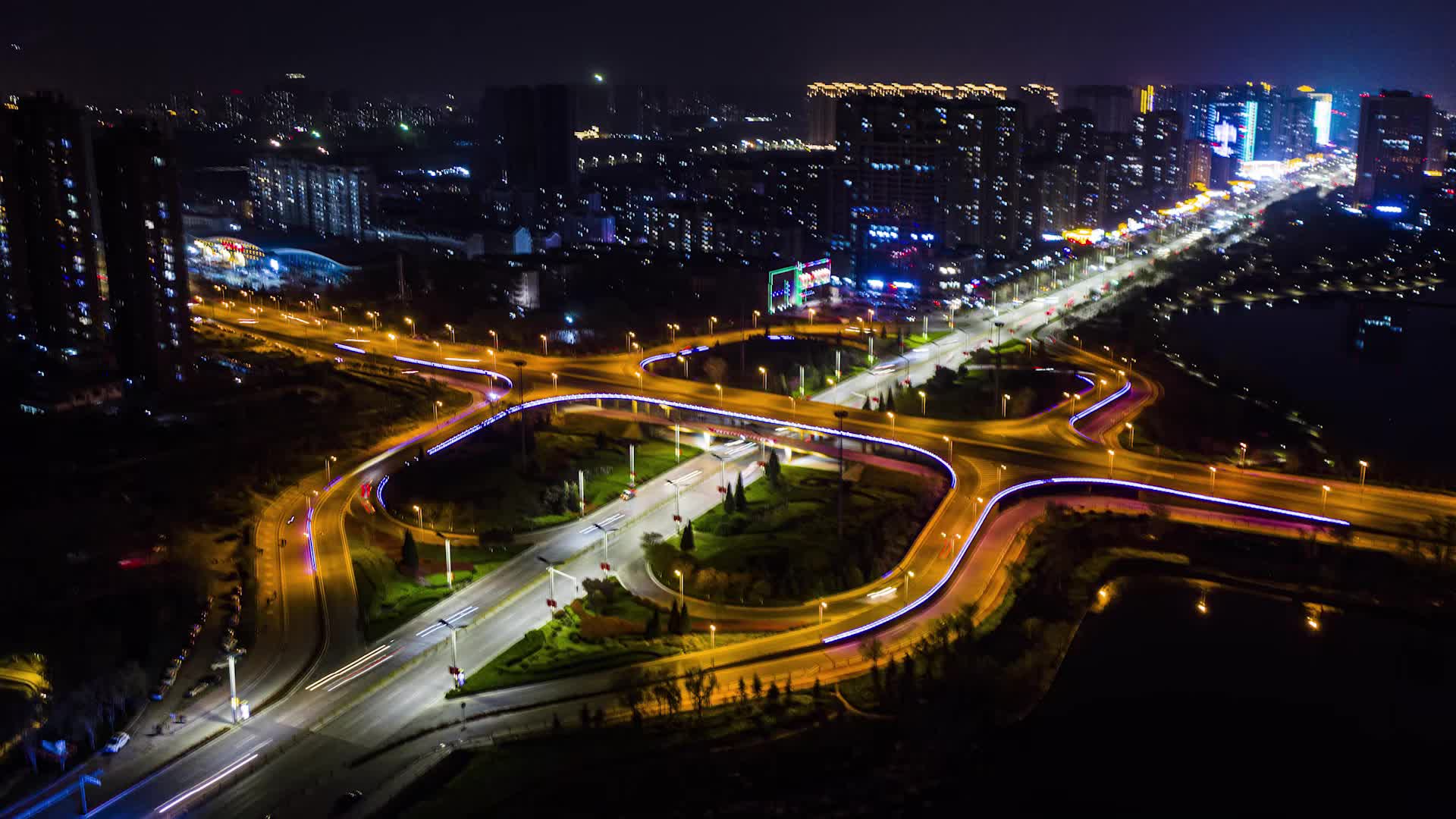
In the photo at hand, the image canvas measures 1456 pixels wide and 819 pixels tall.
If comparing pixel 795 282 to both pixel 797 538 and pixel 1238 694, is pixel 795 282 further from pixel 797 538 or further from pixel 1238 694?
pixel 1238 694

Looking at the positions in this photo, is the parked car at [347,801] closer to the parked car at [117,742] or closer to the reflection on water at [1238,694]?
the parked car at [117,742]

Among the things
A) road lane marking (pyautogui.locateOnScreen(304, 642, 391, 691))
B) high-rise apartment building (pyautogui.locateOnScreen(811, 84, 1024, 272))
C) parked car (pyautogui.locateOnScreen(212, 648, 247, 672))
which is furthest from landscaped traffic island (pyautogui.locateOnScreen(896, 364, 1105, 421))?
high-rise apartment building (pyautogui.locateOnScreen(811, 84, 1024, 272))

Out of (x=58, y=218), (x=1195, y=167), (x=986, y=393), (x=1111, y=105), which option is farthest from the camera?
(x=1111, y=105)

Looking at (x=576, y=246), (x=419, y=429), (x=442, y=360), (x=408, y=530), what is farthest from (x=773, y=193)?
(x=408, y=530)

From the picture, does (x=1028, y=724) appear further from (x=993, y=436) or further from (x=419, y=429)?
(x=419, y=429)

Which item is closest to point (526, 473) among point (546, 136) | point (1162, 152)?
point (546, 136)

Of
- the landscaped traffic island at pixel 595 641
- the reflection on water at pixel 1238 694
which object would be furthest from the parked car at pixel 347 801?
the reflection on water at pixel 1238 694
